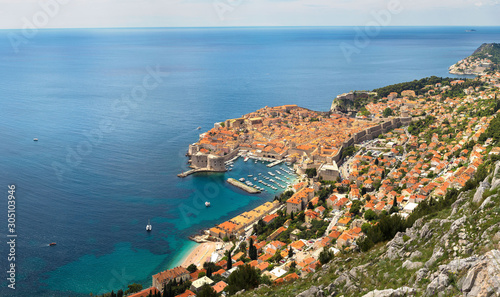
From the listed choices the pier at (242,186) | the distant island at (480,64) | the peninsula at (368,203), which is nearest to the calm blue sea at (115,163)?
the pier at (242,186)

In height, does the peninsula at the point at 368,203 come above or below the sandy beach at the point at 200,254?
above

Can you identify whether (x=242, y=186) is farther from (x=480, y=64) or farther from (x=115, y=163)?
(x=480, y=64)

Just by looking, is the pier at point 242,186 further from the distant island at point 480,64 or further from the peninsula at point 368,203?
the distant island at point 480,64

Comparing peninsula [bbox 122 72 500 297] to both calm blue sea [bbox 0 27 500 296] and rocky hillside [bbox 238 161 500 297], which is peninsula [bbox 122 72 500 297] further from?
calm blue sea [bbox 0 27 500 296]

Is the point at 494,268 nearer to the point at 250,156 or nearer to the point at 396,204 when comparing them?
the point at 396,204

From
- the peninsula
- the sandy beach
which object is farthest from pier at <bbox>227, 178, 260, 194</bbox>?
the sandy beach

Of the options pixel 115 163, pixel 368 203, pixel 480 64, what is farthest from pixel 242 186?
pixel 480 64

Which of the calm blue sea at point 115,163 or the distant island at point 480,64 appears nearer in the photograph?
the calm blue sea at point 115,163
